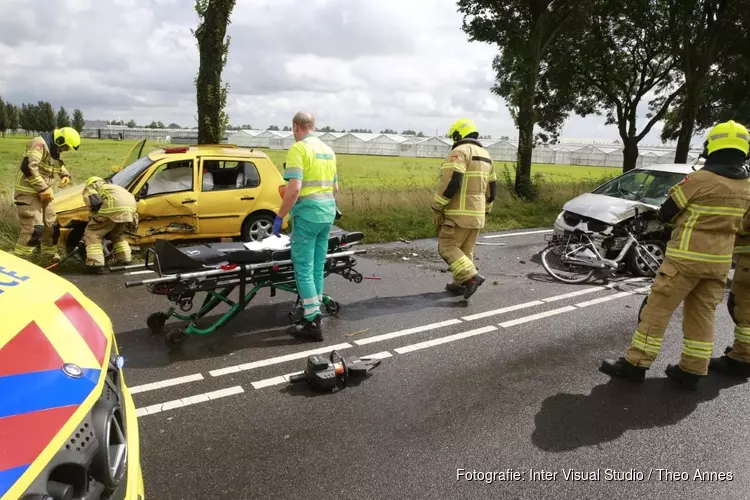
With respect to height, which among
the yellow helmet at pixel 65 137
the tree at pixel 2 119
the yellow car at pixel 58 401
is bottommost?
the yellow car at pixel 58 401

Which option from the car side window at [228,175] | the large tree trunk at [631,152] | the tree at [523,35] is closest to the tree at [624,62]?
the large tree trunk at [631,152]

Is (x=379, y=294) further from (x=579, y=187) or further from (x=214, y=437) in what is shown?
(x=579, y=187)

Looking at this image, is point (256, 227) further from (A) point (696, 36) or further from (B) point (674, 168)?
(A) point (696, 36)

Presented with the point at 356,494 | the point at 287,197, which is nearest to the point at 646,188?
the point at 287,197

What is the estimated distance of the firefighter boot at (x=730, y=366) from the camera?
4.32m

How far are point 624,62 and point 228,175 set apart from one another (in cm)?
1778

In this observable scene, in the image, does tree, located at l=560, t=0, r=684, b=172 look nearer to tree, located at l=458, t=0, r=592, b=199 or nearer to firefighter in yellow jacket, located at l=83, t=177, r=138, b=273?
tree, located at l=458, t=0, r=592, b=199

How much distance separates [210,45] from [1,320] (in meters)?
9.31

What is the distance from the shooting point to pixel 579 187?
1717cm

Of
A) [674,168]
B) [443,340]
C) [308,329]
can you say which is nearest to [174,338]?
[308,329]

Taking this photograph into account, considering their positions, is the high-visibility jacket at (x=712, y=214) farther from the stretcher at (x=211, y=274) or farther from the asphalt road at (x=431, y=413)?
the stretcher at (x=211, y=274)

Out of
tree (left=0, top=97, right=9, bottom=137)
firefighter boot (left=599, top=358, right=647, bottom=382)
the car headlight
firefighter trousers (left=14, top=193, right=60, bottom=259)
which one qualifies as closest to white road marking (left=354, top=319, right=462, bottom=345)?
firefighter boot (left=599, top=358, right=647, bottom=382)

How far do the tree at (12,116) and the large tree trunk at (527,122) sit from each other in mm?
100798

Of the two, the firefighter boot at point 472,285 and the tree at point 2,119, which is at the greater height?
the tree at point 2,119
